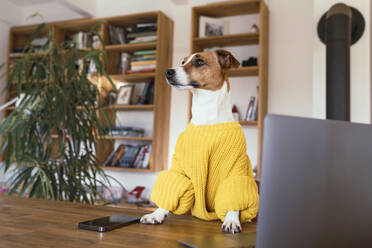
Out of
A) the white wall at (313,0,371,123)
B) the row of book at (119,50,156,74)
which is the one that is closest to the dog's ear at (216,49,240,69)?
the white wall at (313,0,371,123)

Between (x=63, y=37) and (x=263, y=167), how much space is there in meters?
4.22

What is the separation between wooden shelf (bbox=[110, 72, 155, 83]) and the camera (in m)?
3.51

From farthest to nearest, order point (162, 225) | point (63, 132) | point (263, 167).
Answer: point (63, 132) < point (162, 225) < point (263, 167)

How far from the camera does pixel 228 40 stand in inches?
128

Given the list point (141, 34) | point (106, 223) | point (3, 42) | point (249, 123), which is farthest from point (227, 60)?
point (3, 42)

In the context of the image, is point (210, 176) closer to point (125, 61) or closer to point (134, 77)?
point (134, 77)

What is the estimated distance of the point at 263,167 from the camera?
42 cm

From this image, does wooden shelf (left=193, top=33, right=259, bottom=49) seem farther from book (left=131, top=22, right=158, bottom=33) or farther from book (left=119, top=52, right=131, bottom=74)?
book (left=119, top=52, right=131, bottom=74)

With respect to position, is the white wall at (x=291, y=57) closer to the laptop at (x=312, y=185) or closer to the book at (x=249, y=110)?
the book at (x=249, y=110)

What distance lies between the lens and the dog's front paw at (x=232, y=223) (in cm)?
80

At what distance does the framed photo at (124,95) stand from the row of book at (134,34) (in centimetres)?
50

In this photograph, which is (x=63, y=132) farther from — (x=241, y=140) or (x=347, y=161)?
(x=347, y=161)

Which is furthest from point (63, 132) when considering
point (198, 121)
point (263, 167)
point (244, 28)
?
point (244, 28)

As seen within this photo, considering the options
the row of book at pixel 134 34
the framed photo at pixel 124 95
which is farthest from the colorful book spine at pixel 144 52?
the framed photo at pixel 124 95
